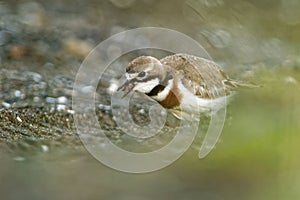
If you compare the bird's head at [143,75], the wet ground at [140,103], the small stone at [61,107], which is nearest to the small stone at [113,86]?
the wet ground at [140,103]

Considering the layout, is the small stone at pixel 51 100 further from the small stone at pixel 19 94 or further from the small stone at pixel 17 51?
the small stone at pixel 17 51

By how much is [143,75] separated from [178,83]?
17 centimetres

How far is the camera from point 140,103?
3.21m

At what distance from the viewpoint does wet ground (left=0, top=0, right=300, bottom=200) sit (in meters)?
2.37

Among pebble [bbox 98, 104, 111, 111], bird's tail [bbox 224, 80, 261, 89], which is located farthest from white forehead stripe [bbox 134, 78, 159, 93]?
pebble [bbox 98, 104, 111, 111]

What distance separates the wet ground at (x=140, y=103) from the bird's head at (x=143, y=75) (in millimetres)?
244

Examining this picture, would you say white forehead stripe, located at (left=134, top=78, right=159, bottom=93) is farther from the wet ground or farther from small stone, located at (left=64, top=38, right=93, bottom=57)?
small stone, located at (left=64, top=38, right=93, bottom=57)

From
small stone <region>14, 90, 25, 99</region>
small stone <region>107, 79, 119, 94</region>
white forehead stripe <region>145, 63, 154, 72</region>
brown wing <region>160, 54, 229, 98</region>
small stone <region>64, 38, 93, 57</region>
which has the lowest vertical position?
small stone <region>14, 90, 25, 99</region>

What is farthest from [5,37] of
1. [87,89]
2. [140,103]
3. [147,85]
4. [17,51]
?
[147,85]

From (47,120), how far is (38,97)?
332 mm

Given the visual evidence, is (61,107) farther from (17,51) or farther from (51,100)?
(17,51)

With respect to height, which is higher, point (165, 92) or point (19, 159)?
point (165, 92)

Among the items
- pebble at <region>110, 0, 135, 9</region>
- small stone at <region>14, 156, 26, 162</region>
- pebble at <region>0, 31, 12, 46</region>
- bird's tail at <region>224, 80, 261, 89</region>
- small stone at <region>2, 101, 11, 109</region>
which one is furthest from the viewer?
pebble at <region>110, 0, 135, 9</region>

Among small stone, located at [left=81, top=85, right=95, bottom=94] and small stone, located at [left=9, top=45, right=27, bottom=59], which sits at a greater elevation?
small stone, located at [left=81, top=85, right=95, bottom=94]
